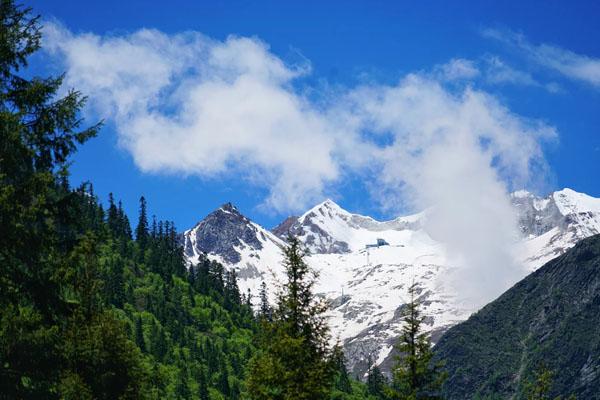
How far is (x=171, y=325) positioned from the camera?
173 m

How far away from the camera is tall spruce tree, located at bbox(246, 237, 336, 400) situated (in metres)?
24.9

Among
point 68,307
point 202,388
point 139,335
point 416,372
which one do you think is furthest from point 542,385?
point 139,335

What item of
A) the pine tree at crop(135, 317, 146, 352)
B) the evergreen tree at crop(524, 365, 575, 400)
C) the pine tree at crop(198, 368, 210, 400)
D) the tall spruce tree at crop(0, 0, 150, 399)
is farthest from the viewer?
the pine tree at crop(135, 317, 146, 352)

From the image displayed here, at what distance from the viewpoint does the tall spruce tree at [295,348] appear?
979 inches

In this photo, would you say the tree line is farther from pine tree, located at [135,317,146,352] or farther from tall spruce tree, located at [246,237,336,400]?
pine tree, located at [135,317,146,352]

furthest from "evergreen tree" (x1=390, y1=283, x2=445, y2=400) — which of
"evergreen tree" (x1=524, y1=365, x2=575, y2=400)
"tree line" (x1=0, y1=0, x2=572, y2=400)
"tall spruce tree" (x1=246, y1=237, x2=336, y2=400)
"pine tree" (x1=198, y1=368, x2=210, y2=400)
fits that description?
"pine tree" (x1=198, y1=368, x2=210, y2=400)

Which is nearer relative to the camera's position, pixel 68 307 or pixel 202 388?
pixel 68 307

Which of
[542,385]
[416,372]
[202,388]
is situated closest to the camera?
[416,372]

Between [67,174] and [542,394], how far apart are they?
40572 mm

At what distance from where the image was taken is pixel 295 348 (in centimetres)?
2519

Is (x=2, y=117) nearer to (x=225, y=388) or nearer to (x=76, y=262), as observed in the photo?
(x=76, y=262)

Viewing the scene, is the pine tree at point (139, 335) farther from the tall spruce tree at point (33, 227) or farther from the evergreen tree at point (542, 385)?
the tall spruce tree at point (33, 227)

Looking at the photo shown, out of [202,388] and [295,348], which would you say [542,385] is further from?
[202,388]

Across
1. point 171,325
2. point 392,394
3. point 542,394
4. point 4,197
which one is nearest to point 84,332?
point 4,197
